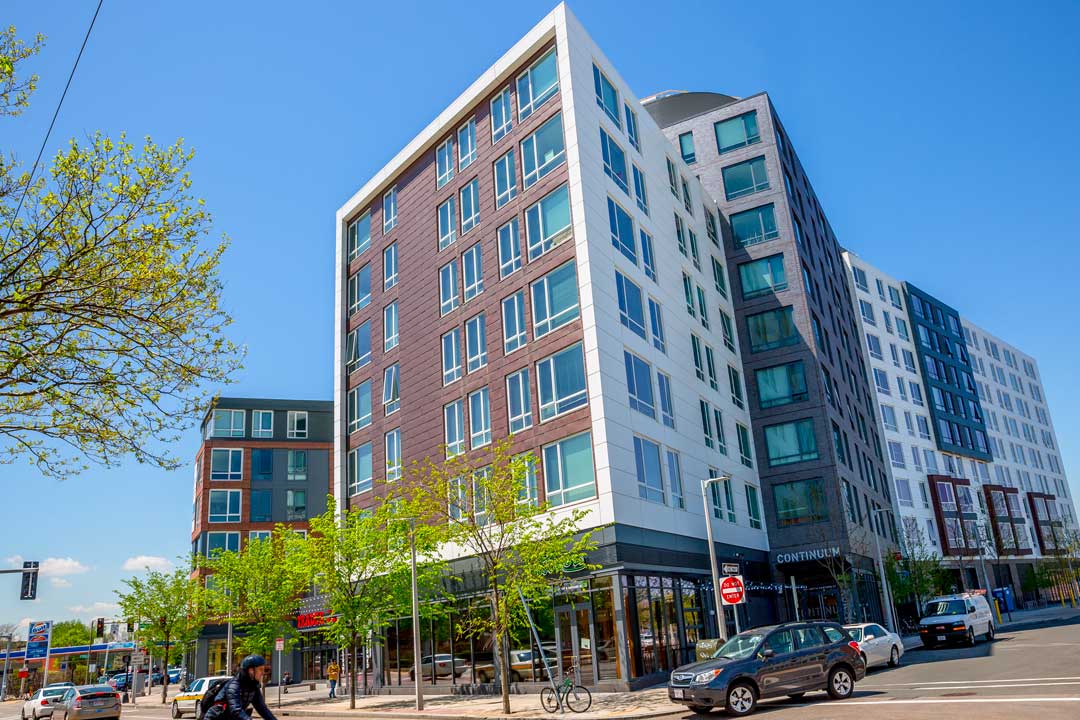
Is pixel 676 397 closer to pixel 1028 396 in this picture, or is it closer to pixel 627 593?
pixel 627 593

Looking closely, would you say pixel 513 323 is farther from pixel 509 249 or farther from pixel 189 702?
pixel 189 702

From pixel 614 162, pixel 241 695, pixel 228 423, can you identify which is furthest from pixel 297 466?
pixel 241 695

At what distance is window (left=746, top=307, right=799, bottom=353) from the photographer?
143 feet

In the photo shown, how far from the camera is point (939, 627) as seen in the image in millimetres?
32344

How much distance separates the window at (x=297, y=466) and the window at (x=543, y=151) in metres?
46.4

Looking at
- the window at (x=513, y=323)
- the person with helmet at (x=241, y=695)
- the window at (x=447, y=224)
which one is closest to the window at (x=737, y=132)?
the window at (x=447, y=224)

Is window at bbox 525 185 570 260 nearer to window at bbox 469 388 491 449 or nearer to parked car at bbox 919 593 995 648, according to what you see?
window at bbox 469 388 491 449

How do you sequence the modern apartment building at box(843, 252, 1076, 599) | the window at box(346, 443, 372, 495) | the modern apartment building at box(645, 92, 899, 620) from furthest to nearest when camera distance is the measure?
1. the modern apartment building at box(843, 252, 1076, 599)
2. the modern apartment building at box(645, 92, 899, 620)
3. the window at box(346, 443, 372, 495)

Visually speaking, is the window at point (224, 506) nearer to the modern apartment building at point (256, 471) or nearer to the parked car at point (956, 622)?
the modern apartment building at point (256, 471)

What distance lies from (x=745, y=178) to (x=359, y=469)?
1083 inches

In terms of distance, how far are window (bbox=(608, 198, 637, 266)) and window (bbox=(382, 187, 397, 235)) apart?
1406 centimetres

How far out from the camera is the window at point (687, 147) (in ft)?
163

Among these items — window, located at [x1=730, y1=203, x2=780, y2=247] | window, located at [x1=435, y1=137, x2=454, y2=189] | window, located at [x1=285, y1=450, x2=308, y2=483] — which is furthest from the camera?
window, located at [x1=285, y1=450, x2=308, y2=483]

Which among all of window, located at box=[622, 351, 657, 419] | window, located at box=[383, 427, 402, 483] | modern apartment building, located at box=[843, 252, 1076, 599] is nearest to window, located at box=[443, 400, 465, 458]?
window, located at box=[383, 427, 402, 483]
